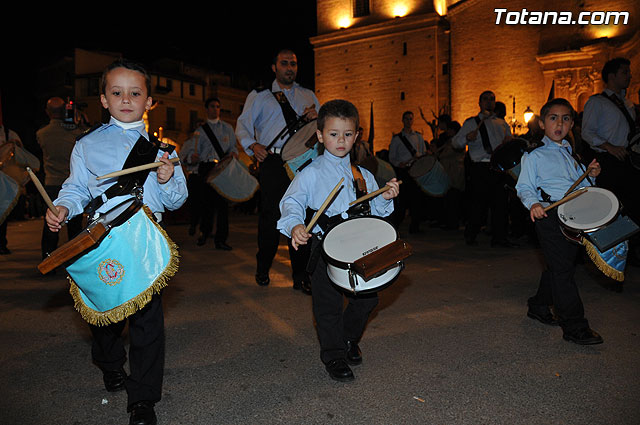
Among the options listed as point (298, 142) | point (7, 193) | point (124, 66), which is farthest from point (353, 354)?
point (7, 193)

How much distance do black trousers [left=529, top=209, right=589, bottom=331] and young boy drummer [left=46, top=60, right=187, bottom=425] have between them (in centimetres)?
253

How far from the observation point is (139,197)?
2463 mm

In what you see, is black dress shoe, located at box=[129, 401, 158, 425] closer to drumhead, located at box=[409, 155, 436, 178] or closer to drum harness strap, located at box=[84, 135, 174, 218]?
drum harness strap, located at box=[84, 135, 174, 218]

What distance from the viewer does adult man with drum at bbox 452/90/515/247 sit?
771 centimetres

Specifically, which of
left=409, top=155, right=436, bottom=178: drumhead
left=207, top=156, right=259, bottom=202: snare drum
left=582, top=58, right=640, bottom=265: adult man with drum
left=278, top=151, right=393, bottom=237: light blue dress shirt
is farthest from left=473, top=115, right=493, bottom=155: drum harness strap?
left=278, top=151, right=393, bottom=237: light blue dress shirt

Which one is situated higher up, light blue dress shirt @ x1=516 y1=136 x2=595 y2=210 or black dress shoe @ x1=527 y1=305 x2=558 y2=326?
light blue dress shirt @ x1=516 y1=136 x2=595 y2=210

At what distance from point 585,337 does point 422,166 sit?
6332 millimetres

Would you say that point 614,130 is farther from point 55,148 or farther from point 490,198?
point 55,148

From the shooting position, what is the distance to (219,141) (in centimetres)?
855

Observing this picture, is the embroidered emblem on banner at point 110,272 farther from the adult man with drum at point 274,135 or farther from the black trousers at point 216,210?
the black trousers at point 216,210

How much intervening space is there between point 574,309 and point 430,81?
32.5m

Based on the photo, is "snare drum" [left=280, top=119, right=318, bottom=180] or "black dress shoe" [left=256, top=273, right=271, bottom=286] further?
"black dress shoe" [left=256, top=273, right=271, bottom=286]

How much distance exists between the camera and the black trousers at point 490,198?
7676 mm

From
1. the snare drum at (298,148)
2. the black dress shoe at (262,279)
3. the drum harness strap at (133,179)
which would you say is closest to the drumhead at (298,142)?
the snare drum at (298,148)
